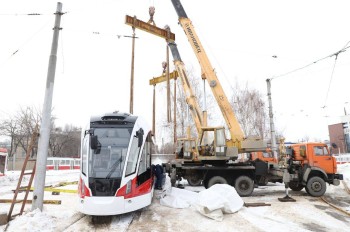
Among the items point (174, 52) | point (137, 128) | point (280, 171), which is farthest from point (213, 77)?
point (137, 128)

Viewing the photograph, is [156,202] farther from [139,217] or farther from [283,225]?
[283,225]

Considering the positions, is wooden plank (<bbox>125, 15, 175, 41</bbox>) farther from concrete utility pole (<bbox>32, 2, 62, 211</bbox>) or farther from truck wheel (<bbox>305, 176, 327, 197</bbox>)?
truck wheel (<bbox>305, 176, 327, 197</bbox>)

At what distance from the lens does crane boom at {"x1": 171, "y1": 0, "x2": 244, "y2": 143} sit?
45.7 feet

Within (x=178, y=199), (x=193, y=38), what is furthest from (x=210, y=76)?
(x=178, y=199)

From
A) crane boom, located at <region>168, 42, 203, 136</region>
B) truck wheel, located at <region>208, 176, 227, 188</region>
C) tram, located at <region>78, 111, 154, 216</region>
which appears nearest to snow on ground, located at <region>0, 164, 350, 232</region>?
tram, located at <region>78, 111, 154, 216</region>

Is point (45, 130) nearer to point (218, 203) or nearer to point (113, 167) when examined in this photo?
point (113, 167)

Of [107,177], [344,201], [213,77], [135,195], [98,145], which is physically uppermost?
[213,77]

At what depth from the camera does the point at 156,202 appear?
10.9 metres

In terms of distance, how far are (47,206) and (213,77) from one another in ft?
31.5

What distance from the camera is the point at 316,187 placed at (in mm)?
13188

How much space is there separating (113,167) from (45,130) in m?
2.48

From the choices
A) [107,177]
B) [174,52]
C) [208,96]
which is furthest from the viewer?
[208,96]

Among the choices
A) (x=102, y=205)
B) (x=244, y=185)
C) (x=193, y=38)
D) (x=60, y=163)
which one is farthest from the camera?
(x=60, y=163)

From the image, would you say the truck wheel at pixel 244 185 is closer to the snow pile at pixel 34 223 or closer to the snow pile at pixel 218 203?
the snow pile at pixel 218 203
